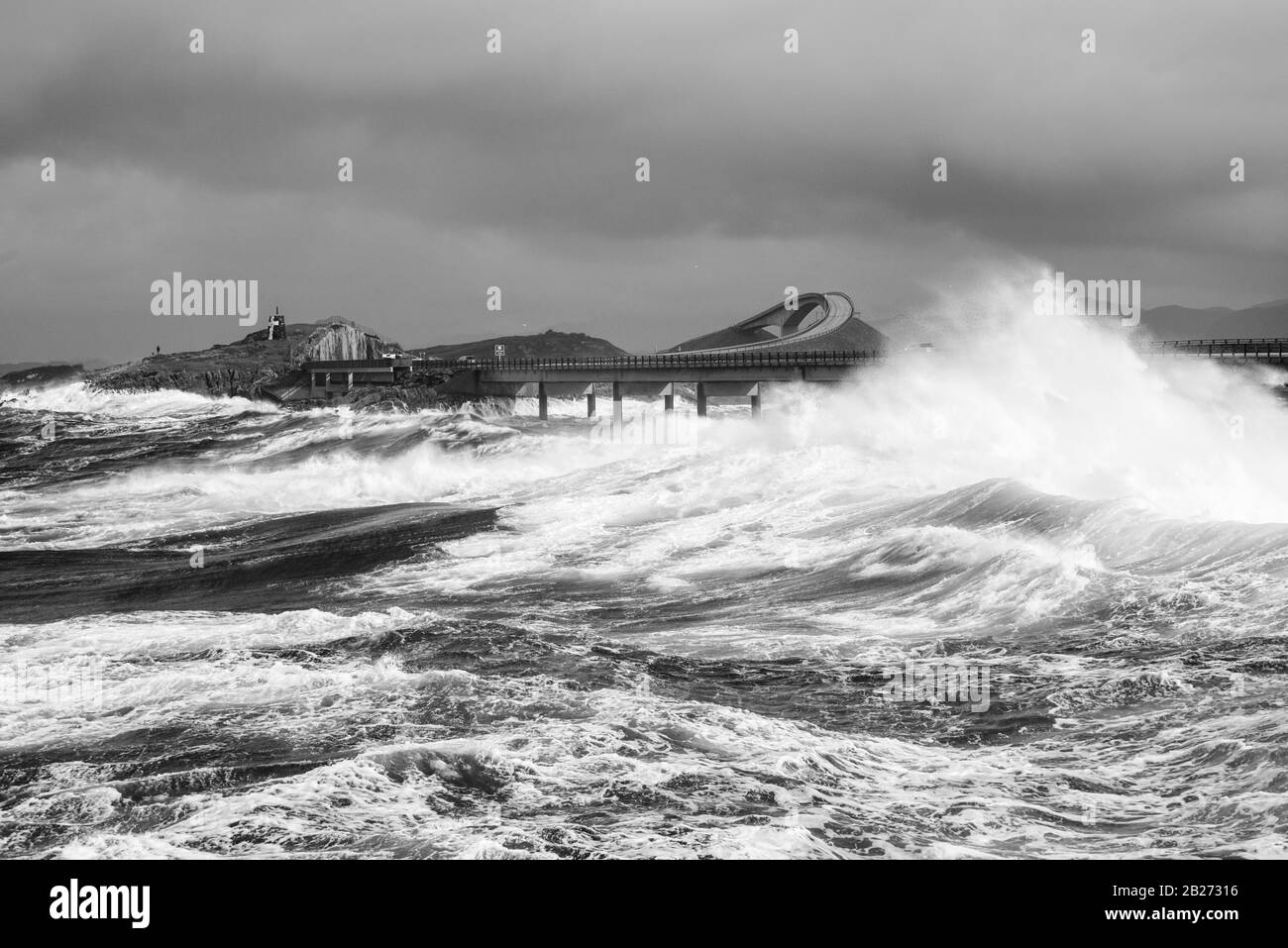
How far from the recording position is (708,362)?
91562 millimetres

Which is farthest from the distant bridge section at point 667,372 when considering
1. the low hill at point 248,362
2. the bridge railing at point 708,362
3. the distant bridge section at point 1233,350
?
the low hill at point 248,362

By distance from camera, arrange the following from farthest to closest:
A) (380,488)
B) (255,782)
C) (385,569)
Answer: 1. (380,488)
2. (385,569)
3. (255,782)

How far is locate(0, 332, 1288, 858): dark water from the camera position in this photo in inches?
526

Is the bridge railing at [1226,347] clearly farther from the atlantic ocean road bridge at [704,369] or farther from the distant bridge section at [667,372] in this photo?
the distant bridge section at [667,372]

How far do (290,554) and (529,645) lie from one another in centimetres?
1641

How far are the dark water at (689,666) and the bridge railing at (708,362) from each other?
116 ft

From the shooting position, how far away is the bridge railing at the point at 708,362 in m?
82.0

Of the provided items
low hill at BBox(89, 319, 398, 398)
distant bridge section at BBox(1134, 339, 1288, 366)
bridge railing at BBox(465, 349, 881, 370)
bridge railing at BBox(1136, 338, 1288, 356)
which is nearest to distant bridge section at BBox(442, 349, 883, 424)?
bridge railing at BBox(465, 349, 881, 370)

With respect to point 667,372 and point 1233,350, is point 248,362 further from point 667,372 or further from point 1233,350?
point 1233,350

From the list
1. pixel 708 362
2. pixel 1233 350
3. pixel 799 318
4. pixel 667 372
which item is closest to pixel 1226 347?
pixel 1233 350

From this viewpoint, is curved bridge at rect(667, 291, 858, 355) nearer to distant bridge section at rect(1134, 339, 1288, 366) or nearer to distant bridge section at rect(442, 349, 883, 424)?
distant bridge section at rect(442, 349, 883, 424)
